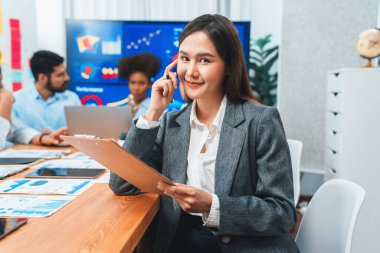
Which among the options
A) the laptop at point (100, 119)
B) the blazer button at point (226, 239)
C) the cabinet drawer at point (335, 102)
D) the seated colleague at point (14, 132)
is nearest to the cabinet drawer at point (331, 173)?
the cabinet drawer at point (335, 102)

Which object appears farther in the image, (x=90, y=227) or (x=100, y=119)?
(x=100, y=119)

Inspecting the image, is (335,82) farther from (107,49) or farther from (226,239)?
(107,49)

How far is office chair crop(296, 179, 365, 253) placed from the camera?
101cm

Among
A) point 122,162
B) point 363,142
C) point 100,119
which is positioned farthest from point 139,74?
point 122,162

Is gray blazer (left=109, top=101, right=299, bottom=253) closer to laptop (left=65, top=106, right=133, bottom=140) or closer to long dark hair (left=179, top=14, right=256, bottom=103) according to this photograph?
long dark hair (left=179, top=14, right=256, bottom=103)

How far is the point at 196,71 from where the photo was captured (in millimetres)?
1208

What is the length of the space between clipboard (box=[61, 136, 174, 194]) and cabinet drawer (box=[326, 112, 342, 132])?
1581mm

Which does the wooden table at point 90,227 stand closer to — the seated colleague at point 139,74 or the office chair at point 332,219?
the office chair at point 332,219

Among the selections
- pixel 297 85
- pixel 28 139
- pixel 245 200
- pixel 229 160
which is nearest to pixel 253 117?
pixel 229 160

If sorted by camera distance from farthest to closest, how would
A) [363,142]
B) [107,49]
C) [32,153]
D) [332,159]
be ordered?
1. [107,49]
2. [332,159]
3. [363,142]
4. [32,153]

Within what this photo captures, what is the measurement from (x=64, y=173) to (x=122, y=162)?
1.73ft

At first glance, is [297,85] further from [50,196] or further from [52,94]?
[50,196]

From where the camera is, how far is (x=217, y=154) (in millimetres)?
1178

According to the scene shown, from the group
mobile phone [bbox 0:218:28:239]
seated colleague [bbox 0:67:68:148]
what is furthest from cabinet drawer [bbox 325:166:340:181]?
mobile phone [bbox 0:218:28:239]
